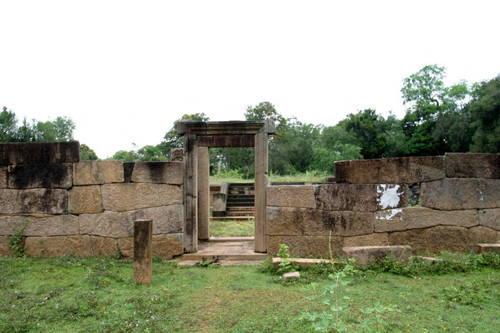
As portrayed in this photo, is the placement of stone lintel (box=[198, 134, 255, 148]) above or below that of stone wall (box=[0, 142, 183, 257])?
above

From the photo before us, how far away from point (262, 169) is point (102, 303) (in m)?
4.04

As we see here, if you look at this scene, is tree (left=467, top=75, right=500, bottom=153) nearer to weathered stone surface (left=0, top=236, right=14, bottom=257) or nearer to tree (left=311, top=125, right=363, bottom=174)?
tree (left=311, top=125, right=363, bottom=174)

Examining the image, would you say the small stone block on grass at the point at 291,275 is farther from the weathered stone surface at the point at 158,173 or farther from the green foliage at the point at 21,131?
the green foliage at the point at 21,131

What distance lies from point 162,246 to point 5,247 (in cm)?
292

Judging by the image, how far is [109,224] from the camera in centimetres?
627

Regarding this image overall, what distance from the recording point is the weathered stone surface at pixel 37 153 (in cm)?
631

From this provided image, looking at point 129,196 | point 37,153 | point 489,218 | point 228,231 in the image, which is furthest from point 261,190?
point 37,153

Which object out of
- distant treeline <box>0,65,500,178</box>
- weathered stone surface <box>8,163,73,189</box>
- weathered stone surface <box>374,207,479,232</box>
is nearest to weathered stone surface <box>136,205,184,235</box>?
weathered stone surface <box>8,163,73,189</box>

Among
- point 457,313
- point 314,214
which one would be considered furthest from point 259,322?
point 314,214

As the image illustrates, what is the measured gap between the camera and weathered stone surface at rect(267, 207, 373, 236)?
586 cm

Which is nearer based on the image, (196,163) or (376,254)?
(376,254)

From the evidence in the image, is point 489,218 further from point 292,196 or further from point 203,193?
point 203,193

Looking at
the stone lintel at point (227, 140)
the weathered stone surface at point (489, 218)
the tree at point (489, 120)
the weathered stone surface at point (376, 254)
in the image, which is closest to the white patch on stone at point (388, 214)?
the weathered stone surface at point (376, 254)

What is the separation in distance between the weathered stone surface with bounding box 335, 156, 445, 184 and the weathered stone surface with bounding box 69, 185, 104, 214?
15.4 feet
